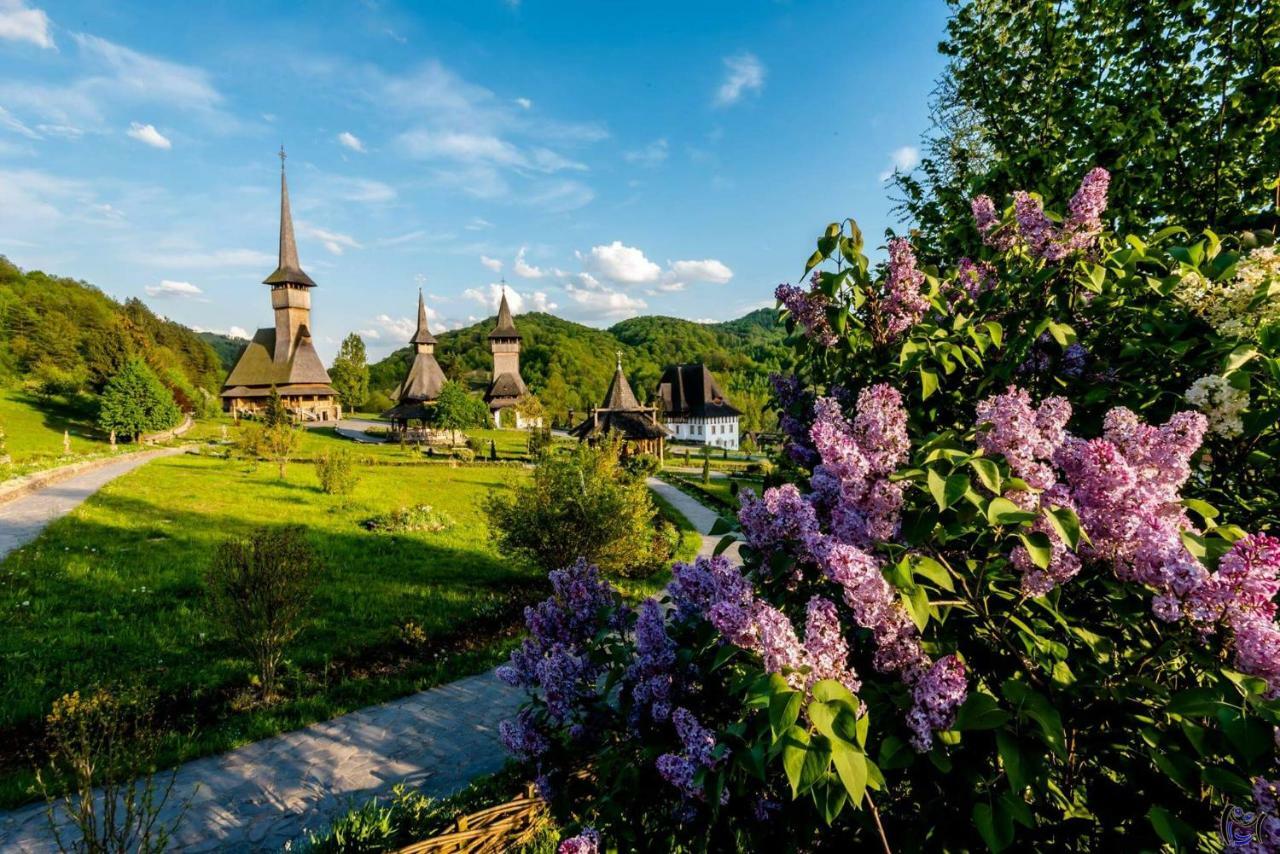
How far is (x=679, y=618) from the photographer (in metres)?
2.69

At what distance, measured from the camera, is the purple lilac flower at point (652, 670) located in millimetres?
2250

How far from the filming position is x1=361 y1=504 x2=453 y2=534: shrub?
1692cm

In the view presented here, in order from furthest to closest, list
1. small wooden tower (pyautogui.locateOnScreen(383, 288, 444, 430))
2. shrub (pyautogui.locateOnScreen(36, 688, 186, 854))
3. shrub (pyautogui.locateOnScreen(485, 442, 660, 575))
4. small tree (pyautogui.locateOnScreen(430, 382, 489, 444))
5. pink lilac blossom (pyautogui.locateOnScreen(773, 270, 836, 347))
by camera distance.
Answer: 1. small wooden tower (pyautogui.locateOnScreen(383, 288, 444, 430))
2. small tree (pyautogui.locateOnScreen(430, 382, 489, 444))
3. shrub (pyautogui.locateOnScreen(485, 442, 660, 575))
4. shrub (pyautogui.locateOnScreen(36, 688, 186, 854))
5. pink lilac blossom (pyautogui.locateOnScreen(773, 270, 836, 347))

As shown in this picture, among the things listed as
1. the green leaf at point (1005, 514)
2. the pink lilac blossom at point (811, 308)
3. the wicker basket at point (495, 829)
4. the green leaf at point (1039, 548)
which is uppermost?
the pink lilac blossom at point (811, 308)

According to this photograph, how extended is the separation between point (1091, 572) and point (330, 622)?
34.9 ft

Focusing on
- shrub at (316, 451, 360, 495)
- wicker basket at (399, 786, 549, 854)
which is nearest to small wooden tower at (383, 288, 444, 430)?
shrub at (316, 451, 360, 495)

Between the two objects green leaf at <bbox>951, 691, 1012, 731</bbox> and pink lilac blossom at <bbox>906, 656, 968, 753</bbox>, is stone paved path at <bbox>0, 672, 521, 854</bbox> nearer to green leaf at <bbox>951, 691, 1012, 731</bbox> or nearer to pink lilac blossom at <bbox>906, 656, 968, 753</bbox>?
pink lilac blossom at <bbox>906, 656, 968, 753</bbox>

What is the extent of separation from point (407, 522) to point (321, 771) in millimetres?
12415


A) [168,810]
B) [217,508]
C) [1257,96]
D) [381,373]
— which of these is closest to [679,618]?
[1257,96]

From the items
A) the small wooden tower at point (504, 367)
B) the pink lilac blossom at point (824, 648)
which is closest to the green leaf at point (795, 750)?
the pink lilac blossom at point (824, 648)

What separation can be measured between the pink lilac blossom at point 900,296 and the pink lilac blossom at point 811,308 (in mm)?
225

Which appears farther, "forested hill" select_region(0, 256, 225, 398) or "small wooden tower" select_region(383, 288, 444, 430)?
"small wooden tower" select_region(383, 288, 444, 430)

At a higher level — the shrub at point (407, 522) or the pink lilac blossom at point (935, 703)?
the pink lilac blossom at point (935, 703)

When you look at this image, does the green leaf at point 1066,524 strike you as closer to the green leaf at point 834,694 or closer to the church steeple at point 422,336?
the green leaf at point 834,694
